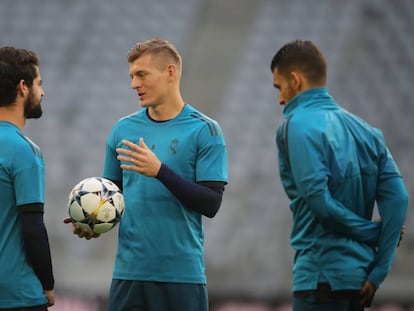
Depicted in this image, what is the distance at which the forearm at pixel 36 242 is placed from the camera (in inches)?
151

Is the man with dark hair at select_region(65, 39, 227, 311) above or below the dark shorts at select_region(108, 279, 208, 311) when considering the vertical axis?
above

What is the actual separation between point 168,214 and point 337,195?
85 cm

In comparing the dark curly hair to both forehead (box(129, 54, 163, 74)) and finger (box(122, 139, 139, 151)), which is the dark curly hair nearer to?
forehead (box(129, 54, 163, 74))

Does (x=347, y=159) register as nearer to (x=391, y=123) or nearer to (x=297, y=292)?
(x=297, y=292)

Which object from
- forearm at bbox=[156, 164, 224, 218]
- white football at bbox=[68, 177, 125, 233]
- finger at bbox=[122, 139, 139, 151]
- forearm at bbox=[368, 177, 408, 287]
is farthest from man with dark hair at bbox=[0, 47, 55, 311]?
forearm at bbox=[368, 177, 408, 287]

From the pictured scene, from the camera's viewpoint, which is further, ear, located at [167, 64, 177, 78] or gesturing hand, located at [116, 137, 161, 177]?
ear, located at [167, 64, 177, 78]

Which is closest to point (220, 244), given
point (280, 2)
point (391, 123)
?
point (391, 123)

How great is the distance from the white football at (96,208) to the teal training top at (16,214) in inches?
12.0

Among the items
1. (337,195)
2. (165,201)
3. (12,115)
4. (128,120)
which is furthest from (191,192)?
(12,115)

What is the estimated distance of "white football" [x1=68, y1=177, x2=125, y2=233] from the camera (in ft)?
13.6

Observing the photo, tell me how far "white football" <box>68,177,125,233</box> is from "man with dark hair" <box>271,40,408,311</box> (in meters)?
0.83

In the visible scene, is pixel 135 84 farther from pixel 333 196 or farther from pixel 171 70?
pixel 333 196

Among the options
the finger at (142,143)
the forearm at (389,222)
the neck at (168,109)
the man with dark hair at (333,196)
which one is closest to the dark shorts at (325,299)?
the man with dark hair at (333,196)

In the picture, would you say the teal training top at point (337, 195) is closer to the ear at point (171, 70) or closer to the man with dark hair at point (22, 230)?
the ear at point (171, 70)
